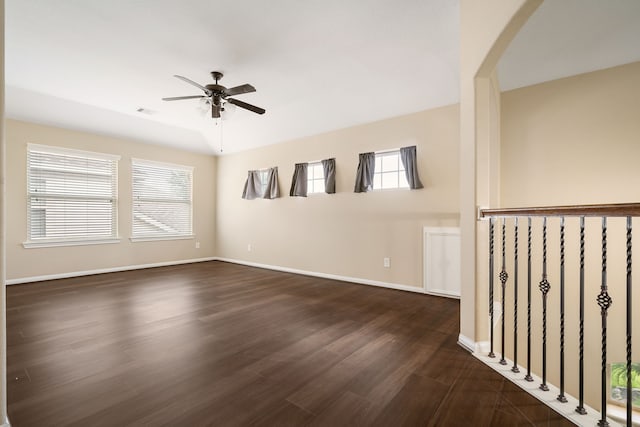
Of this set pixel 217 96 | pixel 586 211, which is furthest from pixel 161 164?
pixel 586 211

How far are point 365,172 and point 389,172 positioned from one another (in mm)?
357

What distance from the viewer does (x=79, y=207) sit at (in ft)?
16.0

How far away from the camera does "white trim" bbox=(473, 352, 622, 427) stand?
4.70ft

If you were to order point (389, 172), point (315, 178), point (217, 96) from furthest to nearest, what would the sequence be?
point (315, 178)
point (389, 172)
point (217, 96)

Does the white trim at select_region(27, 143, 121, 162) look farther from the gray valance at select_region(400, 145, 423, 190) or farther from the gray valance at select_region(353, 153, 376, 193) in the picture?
the gray valance at select_region(400, 145, 423, 190)

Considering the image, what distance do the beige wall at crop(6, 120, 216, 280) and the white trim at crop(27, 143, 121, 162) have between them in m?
0.06

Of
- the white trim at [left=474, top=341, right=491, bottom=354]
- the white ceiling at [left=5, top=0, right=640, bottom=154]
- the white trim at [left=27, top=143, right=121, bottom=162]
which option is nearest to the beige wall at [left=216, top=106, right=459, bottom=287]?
the white ceiling at [left=5, top=0, right=640, bottom=154]

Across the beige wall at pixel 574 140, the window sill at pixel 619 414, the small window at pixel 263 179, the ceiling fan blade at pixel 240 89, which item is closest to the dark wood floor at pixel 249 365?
the beige wall at pixel 574 140

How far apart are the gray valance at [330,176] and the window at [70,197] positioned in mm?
3945

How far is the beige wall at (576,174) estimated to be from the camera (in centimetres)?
290

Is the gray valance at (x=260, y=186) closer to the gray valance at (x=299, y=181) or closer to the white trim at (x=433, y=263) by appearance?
the gray valance at (x=299, y=181)

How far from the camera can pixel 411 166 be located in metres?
3.91

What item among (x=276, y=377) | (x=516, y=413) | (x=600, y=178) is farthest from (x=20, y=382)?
(x=600, y=178)

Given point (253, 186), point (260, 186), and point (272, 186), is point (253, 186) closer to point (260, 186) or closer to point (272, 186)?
point (260, 186)
